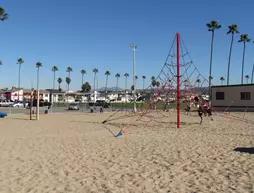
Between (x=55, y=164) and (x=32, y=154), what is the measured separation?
2.01 m

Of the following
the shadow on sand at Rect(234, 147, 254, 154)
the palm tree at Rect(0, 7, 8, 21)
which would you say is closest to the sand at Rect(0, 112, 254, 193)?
the shadow on sand at Rect(234, 147, 254, 154)

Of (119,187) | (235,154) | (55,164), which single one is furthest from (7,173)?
(235,154)

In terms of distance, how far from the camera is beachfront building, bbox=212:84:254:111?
149 ft

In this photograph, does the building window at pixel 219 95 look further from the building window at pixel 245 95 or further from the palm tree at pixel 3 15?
the palm tree at pixel 3 15

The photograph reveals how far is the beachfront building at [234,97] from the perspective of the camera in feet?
149

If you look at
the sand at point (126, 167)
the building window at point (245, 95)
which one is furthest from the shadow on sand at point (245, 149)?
the building window at point (245, 95)

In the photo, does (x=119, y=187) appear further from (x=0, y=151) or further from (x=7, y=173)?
(x=0, y=151)

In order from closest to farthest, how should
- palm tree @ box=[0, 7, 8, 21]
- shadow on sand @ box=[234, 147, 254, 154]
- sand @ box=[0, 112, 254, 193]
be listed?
sand @ box=[0, 112, 254, 193] → shadow on sand @ box=[234, 147, 254, 154] → palm tree @ box=[0, 7, 8, 21]

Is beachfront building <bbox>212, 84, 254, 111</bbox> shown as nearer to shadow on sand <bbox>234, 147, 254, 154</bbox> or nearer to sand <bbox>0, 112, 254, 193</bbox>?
sand <bbox>0, 112, 254, 193</bbox>

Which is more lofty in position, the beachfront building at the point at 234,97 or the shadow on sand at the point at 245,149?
the beachfront building at the point at 234,97

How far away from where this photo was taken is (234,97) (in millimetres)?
47094

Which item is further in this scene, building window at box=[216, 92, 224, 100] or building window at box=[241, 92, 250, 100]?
building window at box=[216, 92, 224, 100]

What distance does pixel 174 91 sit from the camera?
25969 millimetres

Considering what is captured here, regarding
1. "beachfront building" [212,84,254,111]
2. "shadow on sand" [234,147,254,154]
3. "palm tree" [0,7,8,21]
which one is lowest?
"shadow on sand" [234,147,254,154]
